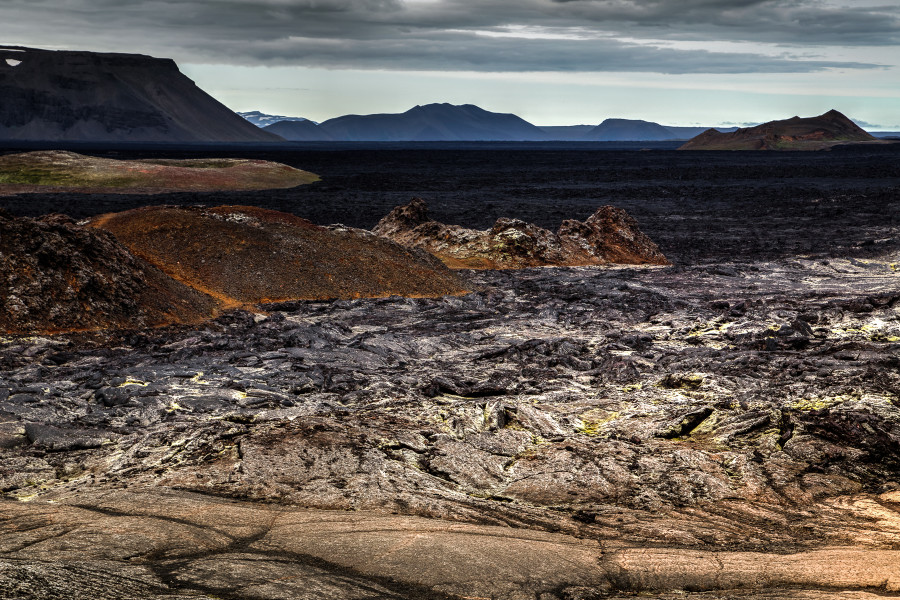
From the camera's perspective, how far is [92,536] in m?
8.55

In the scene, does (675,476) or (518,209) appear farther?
(518,209)

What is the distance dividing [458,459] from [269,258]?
15.5 meters

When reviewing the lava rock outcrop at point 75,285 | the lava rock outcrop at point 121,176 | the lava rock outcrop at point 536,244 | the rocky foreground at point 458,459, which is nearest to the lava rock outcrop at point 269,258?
the lava rock outcrop at point 75,285

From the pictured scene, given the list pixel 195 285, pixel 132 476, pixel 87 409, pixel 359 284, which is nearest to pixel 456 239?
pixel 359 284

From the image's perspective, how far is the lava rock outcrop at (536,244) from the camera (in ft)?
109

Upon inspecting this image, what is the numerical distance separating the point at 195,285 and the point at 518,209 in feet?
117

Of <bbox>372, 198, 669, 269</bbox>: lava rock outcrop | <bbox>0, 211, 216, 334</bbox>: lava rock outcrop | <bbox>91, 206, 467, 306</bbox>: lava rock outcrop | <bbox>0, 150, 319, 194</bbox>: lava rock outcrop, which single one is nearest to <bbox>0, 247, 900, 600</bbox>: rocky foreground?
<bbox>0, 211, 216, 334</bbox>: lava rock outcrop

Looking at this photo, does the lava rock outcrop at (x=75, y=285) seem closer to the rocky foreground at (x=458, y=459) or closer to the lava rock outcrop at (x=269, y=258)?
the rocky foreground at (x=458, y=459)

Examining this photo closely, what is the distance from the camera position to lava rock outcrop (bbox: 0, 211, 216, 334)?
1909 centimetres

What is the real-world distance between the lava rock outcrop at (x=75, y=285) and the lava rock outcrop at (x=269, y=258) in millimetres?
2596

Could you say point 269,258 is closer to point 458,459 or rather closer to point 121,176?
point 458,459

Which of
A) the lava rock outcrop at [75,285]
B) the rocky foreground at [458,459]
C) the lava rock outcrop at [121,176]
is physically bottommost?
the rocky foreground at [458,459]

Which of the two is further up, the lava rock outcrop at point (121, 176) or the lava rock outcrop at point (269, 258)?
the lava rock outcrop at point (121, 176)

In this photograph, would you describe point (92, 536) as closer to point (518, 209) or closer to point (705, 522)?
point (705, 522)
